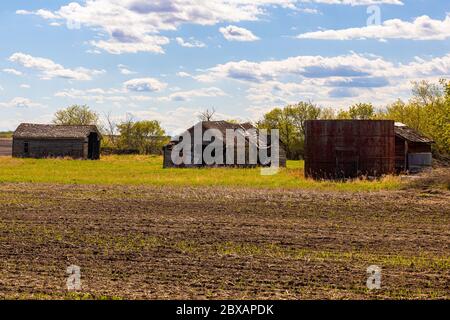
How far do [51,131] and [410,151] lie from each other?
3953 cm

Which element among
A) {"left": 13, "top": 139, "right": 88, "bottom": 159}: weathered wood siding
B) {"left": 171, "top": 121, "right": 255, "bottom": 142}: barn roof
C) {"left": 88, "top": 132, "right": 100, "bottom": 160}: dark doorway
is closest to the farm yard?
{"left": 171, "top": 121, "right": 255, "bottom": 142}: barn roof

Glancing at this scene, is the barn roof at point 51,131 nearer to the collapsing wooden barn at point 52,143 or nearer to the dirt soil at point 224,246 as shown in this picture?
the collapsing wooden barn at point 52,143

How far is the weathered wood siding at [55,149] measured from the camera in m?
62.2

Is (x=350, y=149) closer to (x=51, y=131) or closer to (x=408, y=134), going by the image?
(x=408, y=134)

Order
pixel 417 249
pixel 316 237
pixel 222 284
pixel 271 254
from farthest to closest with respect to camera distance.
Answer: pixel 316 237
pixel 417 249
pixel 271 254
pixel 222 284

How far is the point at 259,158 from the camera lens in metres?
47.7

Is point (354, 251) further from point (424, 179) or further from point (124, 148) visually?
point (124, 148)

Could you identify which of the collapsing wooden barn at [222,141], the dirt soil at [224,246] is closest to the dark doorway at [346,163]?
the dirt soil at [224,246]

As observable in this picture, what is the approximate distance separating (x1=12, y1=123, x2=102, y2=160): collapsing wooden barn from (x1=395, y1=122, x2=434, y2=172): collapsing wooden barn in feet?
114

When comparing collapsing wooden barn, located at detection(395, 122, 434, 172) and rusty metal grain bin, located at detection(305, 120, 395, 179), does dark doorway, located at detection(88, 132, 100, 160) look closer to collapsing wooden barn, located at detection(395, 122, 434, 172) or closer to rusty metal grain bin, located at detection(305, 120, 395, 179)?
collapsing wooden barn, located at detection(395, 122, 434, 172)

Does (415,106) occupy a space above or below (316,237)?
above

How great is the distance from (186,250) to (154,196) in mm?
11440

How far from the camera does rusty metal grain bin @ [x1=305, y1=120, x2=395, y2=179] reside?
31.1 m
